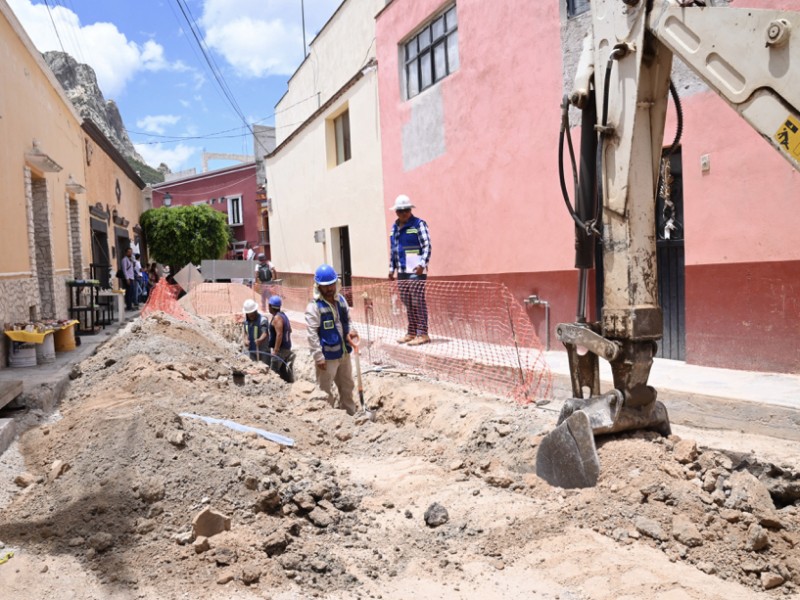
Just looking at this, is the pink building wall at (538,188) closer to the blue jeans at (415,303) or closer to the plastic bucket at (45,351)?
the blue jeans at (415,303)

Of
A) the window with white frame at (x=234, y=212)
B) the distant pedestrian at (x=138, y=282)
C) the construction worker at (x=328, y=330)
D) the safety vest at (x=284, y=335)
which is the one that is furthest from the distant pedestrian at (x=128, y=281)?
the window with white frame at (x=234, y=212)

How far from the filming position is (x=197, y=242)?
29.0 metres

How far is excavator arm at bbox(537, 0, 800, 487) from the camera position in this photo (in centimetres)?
319

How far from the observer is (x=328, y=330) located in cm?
705

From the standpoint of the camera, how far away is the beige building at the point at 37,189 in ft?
28.8

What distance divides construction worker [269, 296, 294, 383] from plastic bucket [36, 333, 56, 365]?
9.40 feet

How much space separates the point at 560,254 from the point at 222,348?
549 centimetres

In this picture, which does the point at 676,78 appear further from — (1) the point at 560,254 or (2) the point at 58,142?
(2) the point at 58,142

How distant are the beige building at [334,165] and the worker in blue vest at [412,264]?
3.79 meters

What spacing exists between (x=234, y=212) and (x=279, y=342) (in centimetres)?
2986

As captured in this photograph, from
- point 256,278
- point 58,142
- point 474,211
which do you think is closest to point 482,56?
point 474,211

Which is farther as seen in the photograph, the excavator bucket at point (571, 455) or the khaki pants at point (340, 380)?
the khaki pants at point (340, 380)

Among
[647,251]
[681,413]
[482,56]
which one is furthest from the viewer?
[482,56]

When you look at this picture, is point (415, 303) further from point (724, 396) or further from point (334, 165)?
point (334, 165)
